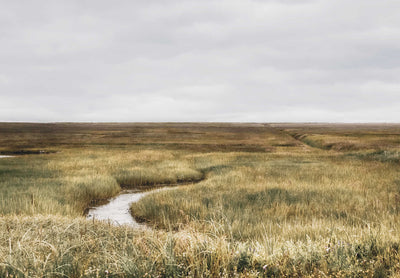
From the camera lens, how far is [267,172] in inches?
710

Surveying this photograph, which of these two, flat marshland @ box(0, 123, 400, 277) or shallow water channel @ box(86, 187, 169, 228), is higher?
flat marshland @ box(0, 123, 400, 277)

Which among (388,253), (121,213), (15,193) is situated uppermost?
(388,253)

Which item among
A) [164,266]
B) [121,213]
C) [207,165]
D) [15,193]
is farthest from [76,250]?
[207,165]

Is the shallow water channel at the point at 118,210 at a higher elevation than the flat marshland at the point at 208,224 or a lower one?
lower

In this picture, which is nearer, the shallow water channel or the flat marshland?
the flat marshland

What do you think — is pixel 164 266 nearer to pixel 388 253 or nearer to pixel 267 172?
pixel 388 253

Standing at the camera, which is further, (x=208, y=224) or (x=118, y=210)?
(x=118, y=210)

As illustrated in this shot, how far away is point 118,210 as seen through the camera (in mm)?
11641

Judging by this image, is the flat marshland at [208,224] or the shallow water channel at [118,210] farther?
the shallow water channel at [118,210]

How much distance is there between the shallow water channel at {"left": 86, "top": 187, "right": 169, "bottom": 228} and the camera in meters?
10.1

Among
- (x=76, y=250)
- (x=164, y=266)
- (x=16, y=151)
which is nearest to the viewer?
(x=164, y=266)

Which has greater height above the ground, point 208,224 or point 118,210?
point 208,224

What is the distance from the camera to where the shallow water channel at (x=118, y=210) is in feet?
33.1

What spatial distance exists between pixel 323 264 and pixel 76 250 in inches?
155
